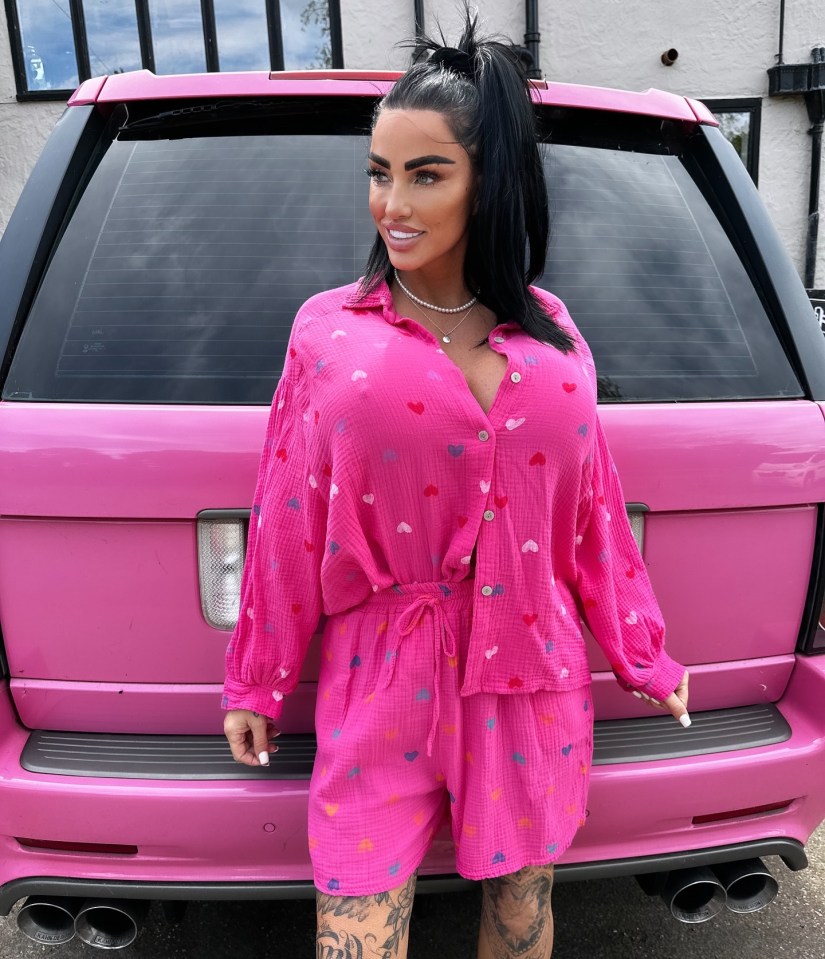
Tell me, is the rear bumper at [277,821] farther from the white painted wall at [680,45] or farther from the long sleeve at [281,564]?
the white painted wall at [680,45]

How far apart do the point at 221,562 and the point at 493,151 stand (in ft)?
2.86

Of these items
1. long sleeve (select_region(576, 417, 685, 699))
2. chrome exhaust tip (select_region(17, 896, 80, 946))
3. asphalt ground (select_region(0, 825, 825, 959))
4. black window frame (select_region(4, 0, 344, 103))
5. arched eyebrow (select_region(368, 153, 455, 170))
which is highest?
black window frame (select_region(4, 0, 344, 103))

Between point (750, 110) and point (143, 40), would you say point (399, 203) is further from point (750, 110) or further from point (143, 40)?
point (143, 40)

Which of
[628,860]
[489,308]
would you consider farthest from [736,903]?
[489,308]

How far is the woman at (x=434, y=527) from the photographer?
1278mm

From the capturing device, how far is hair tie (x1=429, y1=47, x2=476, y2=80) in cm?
131

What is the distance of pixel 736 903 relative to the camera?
184 centimetres

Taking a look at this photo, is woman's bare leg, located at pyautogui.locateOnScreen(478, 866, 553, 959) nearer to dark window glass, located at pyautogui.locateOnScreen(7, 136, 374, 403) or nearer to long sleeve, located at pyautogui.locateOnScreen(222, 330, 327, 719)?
long sleeve, located at pyautogui.locateOnScreen(222, 330, 327, 719)

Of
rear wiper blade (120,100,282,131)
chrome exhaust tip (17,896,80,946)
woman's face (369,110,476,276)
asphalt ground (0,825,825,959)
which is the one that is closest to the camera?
woman's face (369,110,476,276)

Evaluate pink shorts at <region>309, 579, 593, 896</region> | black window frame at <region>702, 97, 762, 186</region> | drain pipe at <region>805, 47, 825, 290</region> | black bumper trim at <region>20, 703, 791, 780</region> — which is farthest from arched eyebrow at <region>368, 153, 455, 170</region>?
black window frame at <region>702, 97, 762, 186</region>

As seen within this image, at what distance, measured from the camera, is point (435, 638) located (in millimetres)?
1365

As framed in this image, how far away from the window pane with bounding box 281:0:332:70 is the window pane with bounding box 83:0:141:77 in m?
1.68

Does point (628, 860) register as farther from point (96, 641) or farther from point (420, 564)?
point (96, 641)

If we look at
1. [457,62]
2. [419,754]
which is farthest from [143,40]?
[419,754]
